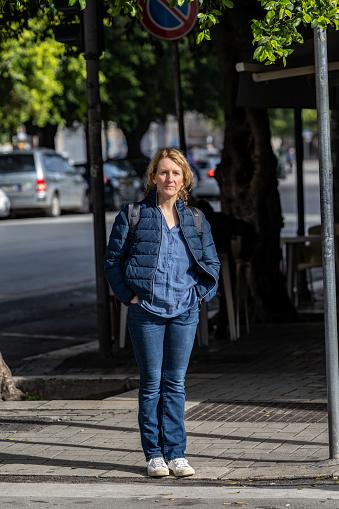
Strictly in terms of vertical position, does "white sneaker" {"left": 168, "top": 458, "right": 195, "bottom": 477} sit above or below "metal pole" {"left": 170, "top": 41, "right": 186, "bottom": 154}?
below

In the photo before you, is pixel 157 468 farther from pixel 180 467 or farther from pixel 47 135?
pixel 47 135

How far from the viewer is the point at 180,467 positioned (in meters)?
5.56

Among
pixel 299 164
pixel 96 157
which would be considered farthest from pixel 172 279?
pixel 299 164

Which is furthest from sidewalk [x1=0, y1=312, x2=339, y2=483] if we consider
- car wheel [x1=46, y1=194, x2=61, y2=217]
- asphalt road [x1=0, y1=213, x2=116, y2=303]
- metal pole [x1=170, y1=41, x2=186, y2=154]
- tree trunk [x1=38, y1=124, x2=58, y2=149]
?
tree trunk [x1=38, y1=124, x2=58, y2=149]

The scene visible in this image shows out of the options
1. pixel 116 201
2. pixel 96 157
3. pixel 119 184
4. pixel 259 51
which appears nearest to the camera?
pixel 259 51

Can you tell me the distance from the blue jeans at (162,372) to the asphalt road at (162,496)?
0.23 m

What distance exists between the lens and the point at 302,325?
35.1ft

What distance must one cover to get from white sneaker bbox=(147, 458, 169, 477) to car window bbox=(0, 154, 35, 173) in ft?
79.1

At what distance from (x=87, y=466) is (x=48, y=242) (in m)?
16.4

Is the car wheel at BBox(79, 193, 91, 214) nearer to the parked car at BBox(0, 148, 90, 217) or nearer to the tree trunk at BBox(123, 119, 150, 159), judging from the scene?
the parked car at BBox(0, 148, 90, 217)

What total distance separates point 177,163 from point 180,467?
1.59 meters

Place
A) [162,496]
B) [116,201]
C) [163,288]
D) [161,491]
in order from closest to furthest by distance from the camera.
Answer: [162,496] → [161,491] → [163,288] → [116,201]

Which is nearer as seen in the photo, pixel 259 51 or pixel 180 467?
pixel 180 467

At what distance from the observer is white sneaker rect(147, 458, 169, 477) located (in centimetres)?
556
